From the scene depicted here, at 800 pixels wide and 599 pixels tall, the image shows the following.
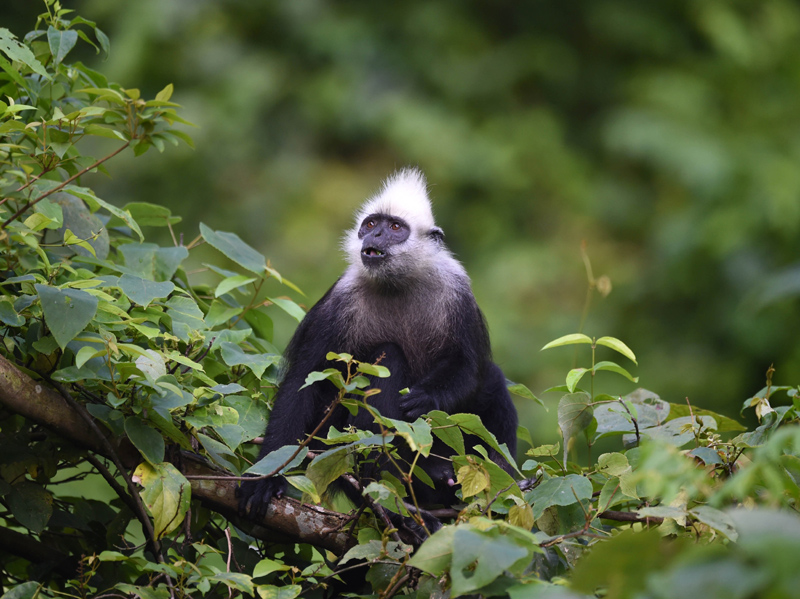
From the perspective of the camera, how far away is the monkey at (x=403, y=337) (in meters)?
3.47

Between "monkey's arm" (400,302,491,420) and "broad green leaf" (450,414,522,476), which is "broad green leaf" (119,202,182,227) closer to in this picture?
"monkey's arm" (400,302,491,420)

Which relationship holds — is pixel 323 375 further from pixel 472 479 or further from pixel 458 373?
pixel 458 373

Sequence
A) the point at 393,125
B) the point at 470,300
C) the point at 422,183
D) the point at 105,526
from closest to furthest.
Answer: the point at 105,526
the point at 470,300
the point at 422,183
the point at 393,125

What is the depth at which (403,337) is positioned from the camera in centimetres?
405

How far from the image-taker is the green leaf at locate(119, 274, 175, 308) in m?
2.52

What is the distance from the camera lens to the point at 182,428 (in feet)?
8.18

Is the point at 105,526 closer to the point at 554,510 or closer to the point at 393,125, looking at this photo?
the point at 554,510

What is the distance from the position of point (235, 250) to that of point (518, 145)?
286 inches

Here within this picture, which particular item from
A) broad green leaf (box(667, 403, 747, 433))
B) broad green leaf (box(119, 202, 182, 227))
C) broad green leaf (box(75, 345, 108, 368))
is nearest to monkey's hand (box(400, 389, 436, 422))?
broad green leaf (box(667, 403, 747, 433))

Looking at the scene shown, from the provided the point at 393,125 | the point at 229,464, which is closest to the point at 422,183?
the point at 229,464

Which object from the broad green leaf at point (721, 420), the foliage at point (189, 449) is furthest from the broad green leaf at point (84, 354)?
the broad green leaf at point (721, 420)

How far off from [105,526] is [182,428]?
65 cm

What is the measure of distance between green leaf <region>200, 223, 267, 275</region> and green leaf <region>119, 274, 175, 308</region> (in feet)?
2.00

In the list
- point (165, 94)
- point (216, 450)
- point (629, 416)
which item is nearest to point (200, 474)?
point (216, 450)
